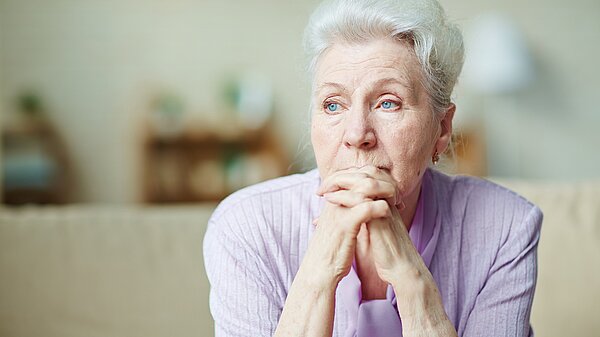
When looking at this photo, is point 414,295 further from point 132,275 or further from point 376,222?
point 132,275

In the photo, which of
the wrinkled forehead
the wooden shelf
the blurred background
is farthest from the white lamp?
the wrinkled forehead

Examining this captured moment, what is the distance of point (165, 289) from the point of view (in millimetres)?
2182

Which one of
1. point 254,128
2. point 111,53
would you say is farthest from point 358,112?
point 111,53

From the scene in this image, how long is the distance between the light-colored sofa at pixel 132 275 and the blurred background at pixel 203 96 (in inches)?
93.9

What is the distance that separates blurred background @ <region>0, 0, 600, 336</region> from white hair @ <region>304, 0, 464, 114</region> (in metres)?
3.19

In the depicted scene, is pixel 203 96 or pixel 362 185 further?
pixel 203 96

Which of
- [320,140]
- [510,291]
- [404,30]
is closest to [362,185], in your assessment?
[320,140]

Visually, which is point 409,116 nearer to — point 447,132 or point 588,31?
point 447,132

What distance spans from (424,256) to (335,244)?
0.94ft

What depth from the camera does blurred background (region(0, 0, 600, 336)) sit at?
4.88 meters

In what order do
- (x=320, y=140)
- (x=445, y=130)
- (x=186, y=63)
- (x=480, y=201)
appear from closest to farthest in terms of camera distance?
(x=320, y=140), (x=445, y=130), (x=480, y=201), (x=186, y=63)

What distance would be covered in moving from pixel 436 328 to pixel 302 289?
233 mm

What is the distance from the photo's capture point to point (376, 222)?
1316 mm

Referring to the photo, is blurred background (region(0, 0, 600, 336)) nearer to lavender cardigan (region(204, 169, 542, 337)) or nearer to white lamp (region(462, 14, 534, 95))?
white lamp (region(462, 14, 534, 95))
